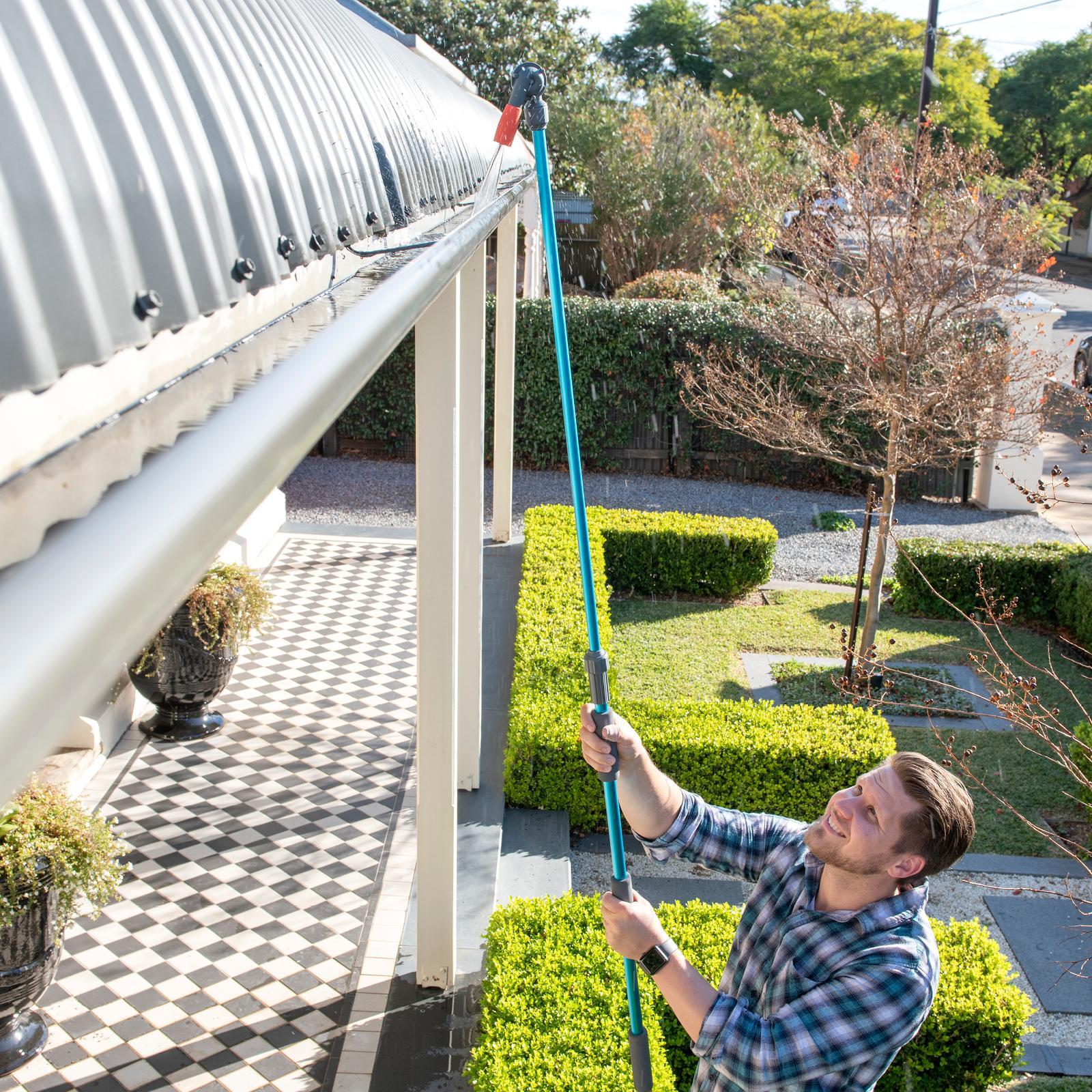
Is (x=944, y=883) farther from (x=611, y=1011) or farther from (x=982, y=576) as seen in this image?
(x=982, y=576)

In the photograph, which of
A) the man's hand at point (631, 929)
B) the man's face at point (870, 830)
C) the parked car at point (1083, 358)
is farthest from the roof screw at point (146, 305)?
the parked car at point (1083, 358)

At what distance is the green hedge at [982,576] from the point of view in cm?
1101

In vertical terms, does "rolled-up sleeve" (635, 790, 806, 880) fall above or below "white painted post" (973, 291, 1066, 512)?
above

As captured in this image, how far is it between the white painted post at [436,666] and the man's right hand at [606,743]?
2.20 m

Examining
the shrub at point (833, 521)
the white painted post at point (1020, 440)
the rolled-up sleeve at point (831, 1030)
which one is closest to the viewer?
the rolled-up sleeve at point (831, 1030)

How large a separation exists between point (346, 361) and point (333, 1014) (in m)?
4.35

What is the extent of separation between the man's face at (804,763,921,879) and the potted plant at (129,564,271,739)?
501cm

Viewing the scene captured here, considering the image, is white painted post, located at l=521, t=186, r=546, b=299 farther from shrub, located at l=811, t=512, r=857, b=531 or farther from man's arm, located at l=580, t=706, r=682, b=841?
man's arm, located at l=580, t=706, r=682, b=841

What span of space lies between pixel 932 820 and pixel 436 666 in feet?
9.34

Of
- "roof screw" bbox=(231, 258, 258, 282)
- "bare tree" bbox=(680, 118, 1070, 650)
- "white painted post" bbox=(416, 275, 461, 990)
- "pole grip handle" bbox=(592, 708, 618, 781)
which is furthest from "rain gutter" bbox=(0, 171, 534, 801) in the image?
"bare tree" bbox=(680, 118, 1070, 650)

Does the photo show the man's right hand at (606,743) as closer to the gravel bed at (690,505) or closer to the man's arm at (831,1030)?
the man's arm at (831,1030)

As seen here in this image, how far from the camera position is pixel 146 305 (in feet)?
4.34

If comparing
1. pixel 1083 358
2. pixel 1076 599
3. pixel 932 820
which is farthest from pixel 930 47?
pixel 932 820

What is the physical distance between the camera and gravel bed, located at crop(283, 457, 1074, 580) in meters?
13.0
